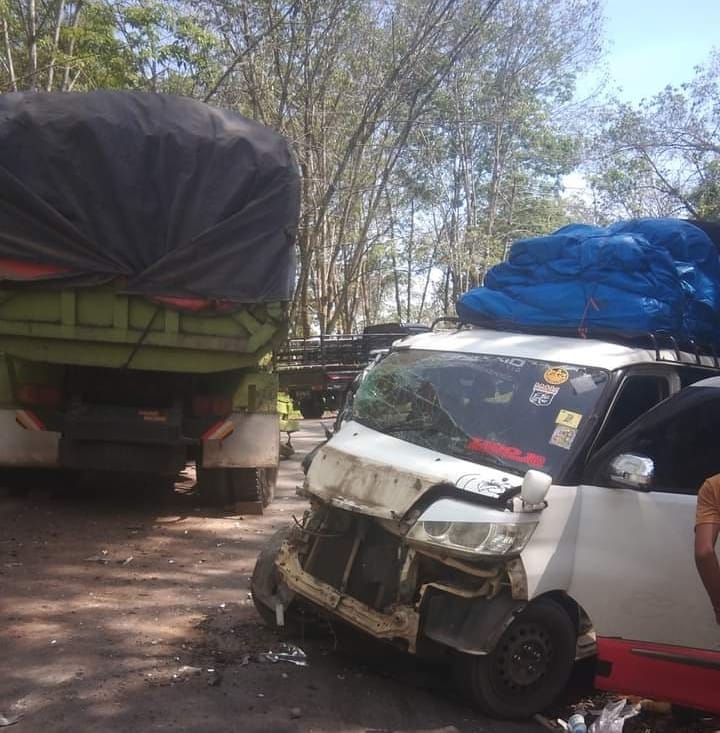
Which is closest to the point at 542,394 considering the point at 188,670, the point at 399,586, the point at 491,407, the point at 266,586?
the point at 491,407

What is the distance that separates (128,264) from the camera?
23.3 feet

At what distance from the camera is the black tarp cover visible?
6.98 metres

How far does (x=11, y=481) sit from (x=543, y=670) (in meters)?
6.18

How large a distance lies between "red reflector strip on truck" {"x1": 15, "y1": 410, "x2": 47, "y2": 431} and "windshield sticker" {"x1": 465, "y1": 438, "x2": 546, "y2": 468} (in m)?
4.32

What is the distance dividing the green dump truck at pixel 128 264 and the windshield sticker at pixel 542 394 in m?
3.24

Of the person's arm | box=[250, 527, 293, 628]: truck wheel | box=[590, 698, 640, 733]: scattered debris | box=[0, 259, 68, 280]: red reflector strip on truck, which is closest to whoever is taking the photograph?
the person's arm

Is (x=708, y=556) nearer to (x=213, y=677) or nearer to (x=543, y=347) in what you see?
(x=543, y=347)

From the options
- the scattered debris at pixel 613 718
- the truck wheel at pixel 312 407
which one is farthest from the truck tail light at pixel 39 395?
the truck wheel at pixel 312 407

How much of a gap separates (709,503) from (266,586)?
99.8 inches

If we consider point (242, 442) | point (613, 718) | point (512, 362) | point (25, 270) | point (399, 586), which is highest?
point (25, 270)

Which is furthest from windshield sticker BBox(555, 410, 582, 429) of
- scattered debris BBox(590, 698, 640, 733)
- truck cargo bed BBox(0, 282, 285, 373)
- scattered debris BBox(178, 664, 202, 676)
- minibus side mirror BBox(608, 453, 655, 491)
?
truck cargo bed BBox(0, 282, 285, 373)

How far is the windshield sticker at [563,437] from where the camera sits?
4398mm

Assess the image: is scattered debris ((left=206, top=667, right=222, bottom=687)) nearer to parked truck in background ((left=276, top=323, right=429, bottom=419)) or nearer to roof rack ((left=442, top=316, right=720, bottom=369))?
roof rack ((left=442, top=316, right=720, bottom=369))

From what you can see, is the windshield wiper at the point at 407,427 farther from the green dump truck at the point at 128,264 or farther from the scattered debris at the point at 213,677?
the green dump truck at the point at 128,264
